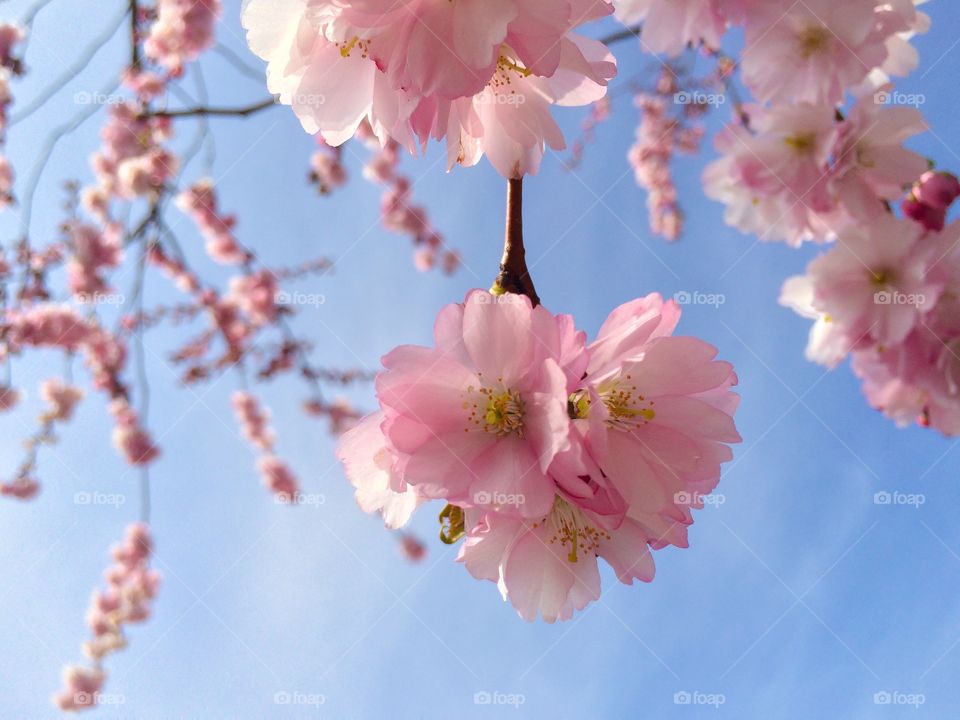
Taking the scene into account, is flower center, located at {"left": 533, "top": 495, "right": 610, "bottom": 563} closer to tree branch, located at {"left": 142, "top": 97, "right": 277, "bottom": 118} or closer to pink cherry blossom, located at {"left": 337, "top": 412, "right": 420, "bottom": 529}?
pink cherry blossom, located at {"left": 337, "top": 412, "right": 420, "bottom": 529}

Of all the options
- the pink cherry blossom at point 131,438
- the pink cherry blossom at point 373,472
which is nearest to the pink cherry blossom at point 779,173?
the pink cherry blossom at point 373,472

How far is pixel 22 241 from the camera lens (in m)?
3.75

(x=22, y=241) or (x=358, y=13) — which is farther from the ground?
(x=358, y=13)

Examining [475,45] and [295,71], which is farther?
[295,71]

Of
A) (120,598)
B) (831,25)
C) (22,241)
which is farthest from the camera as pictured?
(120,598)

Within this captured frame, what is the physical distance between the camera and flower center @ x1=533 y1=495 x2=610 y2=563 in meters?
0.89

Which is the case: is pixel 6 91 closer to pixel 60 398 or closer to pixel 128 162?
pixel 128 162

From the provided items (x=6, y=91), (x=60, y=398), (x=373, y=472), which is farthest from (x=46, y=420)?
(x=373, y=472)

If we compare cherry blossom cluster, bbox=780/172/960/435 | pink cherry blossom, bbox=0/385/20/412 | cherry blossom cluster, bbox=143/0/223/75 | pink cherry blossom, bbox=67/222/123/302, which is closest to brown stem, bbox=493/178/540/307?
cherry blossom cluster, bbox=780/172/960/435

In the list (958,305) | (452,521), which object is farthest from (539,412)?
(958,305)

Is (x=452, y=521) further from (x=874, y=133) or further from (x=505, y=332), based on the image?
(x=874, y=133)

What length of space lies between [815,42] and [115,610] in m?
5.95

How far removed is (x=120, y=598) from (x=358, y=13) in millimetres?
5688

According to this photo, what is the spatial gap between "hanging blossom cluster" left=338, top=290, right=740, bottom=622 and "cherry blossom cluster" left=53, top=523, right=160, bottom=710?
17.1 feet
